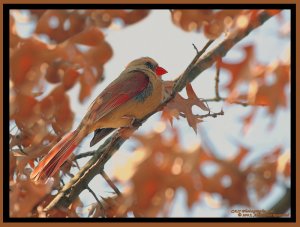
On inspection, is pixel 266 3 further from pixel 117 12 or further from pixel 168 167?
pixel 168 167

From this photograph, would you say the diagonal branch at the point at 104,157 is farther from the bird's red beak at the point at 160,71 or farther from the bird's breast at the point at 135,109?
the bird's red beak at the point at 160,71

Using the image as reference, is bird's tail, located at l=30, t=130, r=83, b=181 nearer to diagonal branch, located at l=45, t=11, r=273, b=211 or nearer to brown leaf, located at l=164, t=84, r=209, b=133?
diagonal branch, located at l=45, t=11, r=273, b=211

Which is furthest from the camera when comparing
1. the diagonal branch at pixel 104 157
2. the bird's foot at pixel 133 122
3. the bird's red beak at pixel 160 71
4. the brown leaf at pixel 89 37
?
the bird's red beak at pixel 160 71

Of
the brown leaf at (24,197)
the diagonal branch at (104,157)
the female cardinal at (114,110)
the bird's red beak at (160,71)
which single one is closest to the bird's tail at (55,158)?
the female cardinal at (114,110)

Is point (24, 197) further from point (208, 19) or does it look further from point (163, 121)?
point (208, 19)

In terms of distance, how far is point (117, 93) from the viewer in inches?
145

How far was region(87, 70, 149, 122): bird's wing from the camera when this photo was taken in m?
3.55

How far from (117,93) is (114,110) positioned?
12 centimetres

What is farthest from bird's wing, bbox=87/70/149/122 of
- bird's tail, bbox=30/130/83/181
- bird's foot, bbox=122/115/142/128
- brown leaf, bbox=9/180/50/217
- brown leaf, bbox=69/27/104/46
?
brown leaf, bbox=69/27/104/46

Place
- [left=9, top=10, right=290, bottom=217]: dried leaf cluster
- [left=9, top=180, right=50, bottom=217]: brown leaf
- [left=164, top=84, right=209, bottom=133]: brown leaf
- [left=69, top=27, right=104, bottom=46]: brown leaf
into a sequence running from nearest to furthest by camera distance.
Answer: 1. [left=9, top=10, right=290, bottom=217]: dried leaf cluster
2. [left=69, top=27, right=104, bottom=46]: brown leaf
3. [left=9, top=180, right=50, bottom=217]: brown leaf
4. [left=164, top=84, right=209, bottom=133]: brown leaf

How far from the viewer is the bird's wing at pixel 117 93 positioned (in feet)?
11.7

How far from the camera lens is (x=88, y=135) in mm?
3637

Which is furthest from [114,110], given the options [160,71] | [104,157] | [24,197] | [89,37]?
[89,37]

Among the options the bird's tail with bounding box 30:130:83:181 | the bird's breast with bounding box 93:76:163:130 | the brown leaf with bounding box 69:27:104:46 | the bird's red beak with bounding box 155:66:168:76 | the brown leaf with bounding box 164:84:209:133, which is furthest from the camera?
the bird's red beak with bounding box 155:66:168:76
